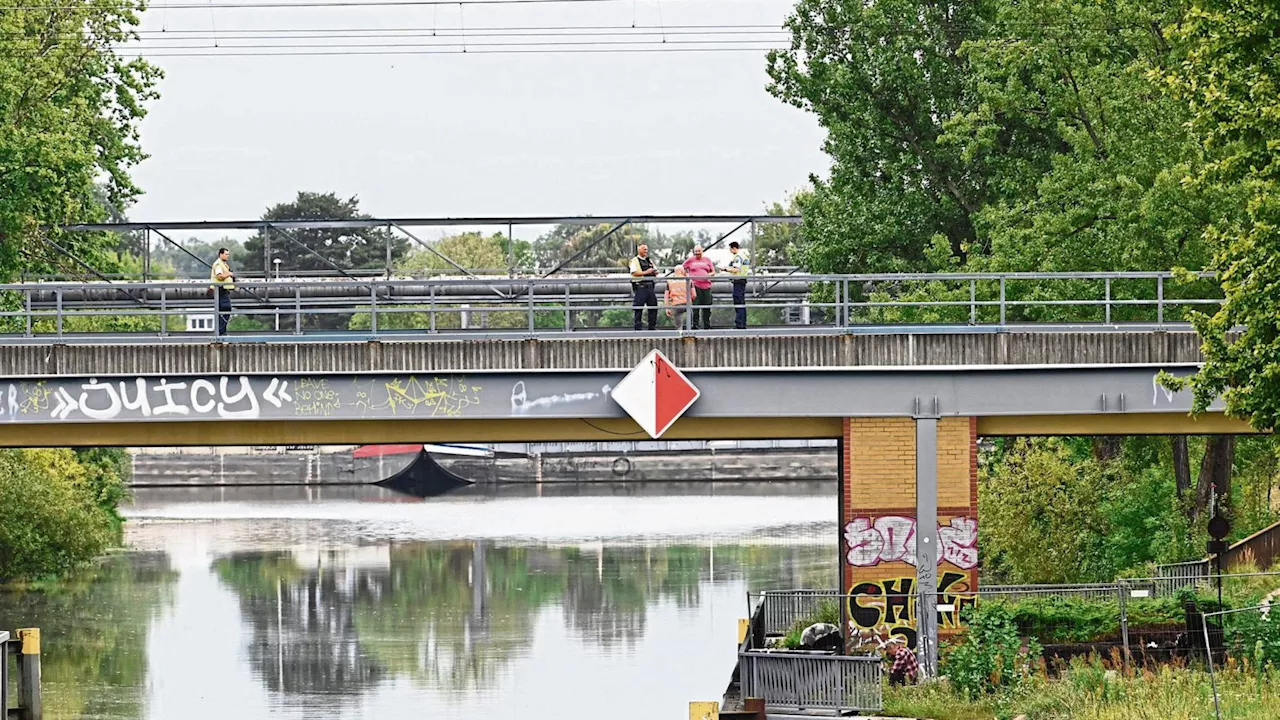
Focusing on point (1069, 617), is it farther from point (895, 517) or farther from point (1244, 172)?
point (1244, 172)

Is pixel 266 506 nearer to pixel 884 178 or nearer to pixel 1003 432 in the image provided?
pixel 884 178

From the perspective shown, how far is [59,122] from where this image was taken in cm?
4469

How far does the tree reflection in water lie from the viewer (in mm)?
37844

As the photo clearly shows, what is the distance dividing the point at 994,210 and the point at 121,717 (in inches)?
888

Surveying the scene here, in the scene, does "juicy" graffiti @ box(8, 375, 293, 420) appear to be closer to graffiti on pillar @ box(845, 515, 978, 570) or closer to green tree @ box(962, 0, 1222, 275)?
graffiti on pillar @ box(845, 515, 978, 570)

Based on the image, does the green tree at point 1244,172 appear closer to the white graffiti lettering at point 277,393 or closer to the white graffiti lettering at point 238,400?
the white graffiti lettering at point 277,393

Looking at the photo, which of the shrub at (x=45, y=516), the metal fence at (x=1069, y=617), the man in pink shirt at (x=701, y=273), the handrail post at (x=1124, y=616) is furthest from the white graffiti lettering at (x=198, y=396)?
the shrub at (x=45, y=516)

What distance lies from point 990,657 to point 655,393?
18.7 ft

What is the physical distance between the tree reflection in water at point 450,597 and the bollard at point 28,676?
5823mm

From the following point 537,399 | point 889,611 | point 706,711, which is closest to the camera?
point 706,711

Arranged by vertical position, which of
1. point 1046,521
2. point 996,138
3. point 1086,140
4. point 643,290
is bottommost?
point 1046,521

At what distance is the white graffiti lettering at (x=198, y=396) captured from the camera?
2459cm

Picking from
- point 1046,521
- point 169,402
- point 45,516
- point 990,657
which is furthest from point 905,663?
point 45,516

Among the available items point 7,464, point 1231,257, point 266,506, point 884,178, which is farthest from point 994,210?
point 266,506
